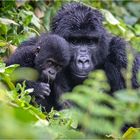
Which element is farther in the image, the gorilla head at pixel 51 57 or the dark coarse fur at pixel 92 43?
the dark coarse fur at pixel 92 43

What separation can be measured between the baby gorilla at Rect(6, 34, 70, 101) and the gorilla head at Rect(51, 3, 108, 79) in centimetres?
22

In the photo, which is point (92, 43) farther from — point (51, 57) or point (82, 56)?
point (51, 57)

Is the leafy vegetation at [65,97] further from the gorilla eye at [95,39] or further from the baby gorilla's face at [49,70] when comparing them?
the gorilla eye at [95,39]

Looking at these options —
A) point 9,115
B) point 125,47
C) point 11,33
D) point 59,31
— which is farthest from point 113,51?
point 9,115

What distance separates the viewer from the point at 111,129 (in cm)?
218

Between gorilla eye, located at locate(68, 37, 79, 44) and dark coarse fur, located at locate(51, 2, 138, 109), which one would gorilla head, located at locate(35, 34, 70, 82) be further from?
gorilla eye, located at locate(68, 37, 79, 44)

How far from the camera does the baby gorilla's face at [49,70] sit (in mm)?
4902

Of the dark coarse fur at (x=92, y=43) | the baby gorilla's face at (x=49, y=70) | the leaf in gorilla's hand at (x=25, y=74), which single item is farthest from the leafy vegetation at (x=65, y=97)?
the dark coarse fur at (x=92, y=43)

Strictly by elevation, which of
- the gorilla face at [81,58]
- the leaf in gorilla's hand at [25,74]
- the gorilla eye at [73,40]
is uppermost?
the gorilla eye at [73,40]

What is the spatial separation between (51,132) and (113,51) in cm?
304

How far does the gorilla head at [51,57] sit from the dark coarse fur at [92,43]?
22cm

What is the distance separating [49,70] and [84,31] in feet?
2.04

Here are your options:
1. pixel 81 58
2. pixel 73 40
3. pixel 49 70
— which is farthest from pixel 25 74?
pixel 73 40

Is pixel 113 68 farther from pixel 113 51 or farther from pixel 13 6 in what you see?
pixel 13 6
